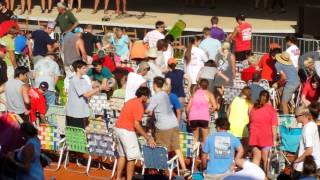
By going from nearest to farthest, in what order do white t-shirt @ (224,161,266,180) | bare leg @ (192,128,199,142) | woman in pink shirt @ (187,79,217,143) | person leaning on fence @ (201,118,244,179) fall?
1. white t-shirt @ (224,161,266,180)
2. person leaning on fence @ (201,118,244,179)
3. bare leg @ (192,128,199,142)
4. woman in pink shirt @ (187,79,217,143)

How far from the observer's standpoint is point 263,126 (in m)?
15.3

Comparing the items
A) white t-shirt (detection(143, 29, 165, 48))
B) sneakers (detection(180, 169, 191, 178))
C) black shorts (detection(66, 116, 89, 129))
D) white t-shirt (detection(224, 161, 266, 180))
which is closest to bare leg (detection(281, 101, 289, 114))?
white t-shirt (detection(143, 29, 165, 48))

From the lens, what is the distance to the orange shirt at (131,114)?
15.1 metres

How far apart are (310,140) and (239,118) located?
2336 mm

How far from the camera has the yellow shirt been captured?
16000 mm

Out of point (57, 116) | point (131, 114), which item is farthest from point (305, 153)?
point (57, 116)

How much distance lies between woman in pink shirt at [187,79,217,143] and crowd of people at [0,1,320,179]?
0.02 m

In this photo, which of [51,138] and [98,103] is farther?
[98,103]

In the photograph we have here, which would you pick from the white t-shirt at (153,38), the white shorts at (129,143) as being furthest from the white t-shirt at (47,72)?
the white shorts at (129,143)

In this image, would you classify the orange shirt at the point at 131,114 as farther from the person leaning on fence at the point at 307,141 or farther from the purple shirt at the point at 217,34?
the purple shirt at the point at 217,34

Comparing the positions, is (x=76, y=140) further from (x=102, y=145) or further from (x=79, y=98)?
(x=79, y=98)

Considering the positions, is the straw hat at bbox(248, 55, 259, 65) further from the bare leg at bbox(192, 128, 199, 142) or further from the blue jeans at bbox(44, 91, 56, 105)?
the blue jeans at bbox(44, 91, 56, 105)

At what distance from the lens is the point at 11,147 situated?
13.8m

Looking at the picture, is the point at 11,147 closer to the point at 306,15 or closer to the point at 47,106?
the point at 47,106
